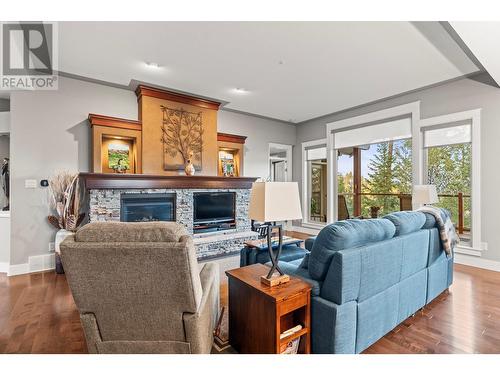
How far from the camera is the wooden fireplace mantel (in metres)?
3.73

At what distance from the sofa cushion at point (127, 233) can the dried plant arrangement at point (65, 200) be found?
2838 millimetres

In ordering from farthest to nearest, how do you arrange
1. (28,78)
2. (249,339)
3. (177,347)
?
(28,78) < (249,339) < (177,347)

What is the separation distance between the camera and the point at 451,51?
3174mm

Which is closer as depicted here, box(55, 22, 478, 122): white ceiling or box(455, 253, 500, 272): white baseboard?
box(55, 22, 478, 122): white ceiling

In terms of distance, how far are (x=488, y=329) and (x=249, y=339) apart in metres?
2.01

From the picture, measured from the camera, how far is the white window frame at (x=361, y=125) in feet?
14.7

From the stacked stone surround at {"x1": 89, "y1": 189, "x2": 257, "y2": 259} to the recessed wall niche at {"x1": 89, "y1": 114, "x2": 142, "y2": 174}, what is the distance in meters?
0.42

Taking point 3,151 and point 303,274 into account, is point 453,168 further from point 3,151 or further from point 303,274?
point 3,151

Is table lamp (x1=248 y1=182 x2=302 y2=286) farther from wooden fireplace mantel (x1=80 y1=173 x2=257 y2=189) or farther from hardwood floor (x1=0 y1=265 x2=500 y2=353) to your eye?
wooden fireplace mantel (x1=80 y1=173 x2=257 y2=189)

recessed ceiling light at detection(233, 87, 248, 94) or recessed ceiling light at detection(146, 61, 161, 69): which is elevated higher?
recessed ceiling light at detection(233, 87, 248, 94)

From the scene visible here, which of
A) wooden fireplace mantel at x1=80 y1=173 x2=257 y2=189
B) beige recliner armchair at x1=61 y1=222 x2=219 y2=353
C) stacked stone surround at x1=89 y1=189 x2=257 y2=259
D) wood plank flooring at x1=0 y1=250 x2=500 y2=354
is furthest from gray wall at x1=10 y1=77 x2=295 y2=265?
beige recliner armchair at x1=61 y1=222 x2=219 y2=353

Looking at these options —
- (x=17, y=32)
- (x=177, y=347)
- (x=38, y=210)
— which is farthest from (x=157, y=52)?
(x=177, y=347)

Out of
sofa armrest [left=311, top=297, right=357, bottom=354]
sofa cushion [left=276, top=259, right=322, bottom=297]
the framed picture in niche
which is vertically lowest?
sofa armrest [left=311, top=297, right=357, bottom=354]

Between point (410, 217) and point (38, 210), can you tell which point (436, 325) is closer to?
point (410, 217)
